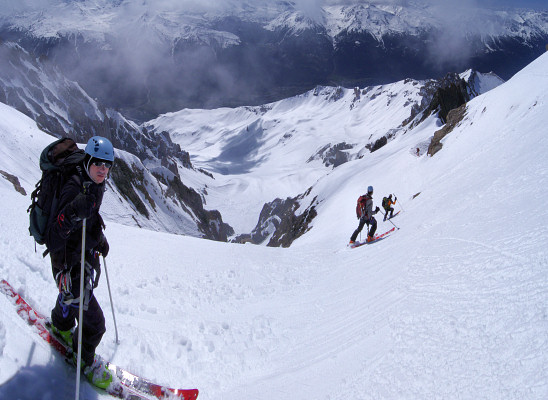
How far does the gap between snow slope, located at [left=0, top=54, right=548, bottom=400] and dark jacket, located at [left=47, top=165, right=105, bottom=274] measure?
3.33ft

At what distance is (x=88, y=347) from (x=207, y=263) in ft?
20.4

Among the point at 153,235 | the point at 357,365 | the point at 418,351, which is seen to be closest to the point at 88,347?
the point at 357,365

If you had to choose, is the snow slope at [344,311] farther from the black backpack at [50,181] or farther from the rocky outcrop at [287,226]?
the rocky outcrop at [287,226]

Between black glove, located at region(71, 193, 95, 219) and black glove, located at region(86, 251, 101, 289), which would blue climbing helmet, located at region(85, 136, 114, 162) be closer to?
black glove, located at region(71, 193, 95, 219)

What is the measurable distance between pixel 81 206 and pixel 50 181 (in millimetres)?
508

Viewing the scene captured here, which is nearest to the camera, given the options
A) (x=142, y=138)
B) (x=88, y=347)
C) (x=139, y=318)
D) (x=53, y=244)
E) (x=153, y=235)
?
(x=53, y=244)

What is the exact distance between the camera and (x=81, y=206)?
3533 millimetres

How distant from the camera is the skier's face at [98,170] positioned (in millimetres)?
3779

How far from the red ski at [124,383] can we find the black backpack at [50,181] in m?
1.23

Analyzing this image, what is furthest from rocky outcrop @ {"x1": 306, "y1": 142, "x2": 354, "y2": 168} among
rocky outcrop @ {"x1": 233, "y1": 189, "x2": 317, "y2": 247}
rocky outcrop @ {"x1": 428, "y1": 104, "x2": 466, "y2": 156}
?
rocky outcrop @ {"x1": 428, "y1": 104, "x2": 466, "y2": 156}

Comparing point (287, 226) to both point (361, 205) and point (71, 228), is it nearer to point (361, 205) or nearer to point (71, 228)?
point (361, 205)

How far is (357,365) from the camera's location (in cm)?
425

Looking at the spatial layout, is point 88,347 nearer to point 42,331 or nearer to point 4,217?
point 42,331

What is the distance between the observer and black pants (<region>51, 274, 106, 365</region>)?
3.97 m
